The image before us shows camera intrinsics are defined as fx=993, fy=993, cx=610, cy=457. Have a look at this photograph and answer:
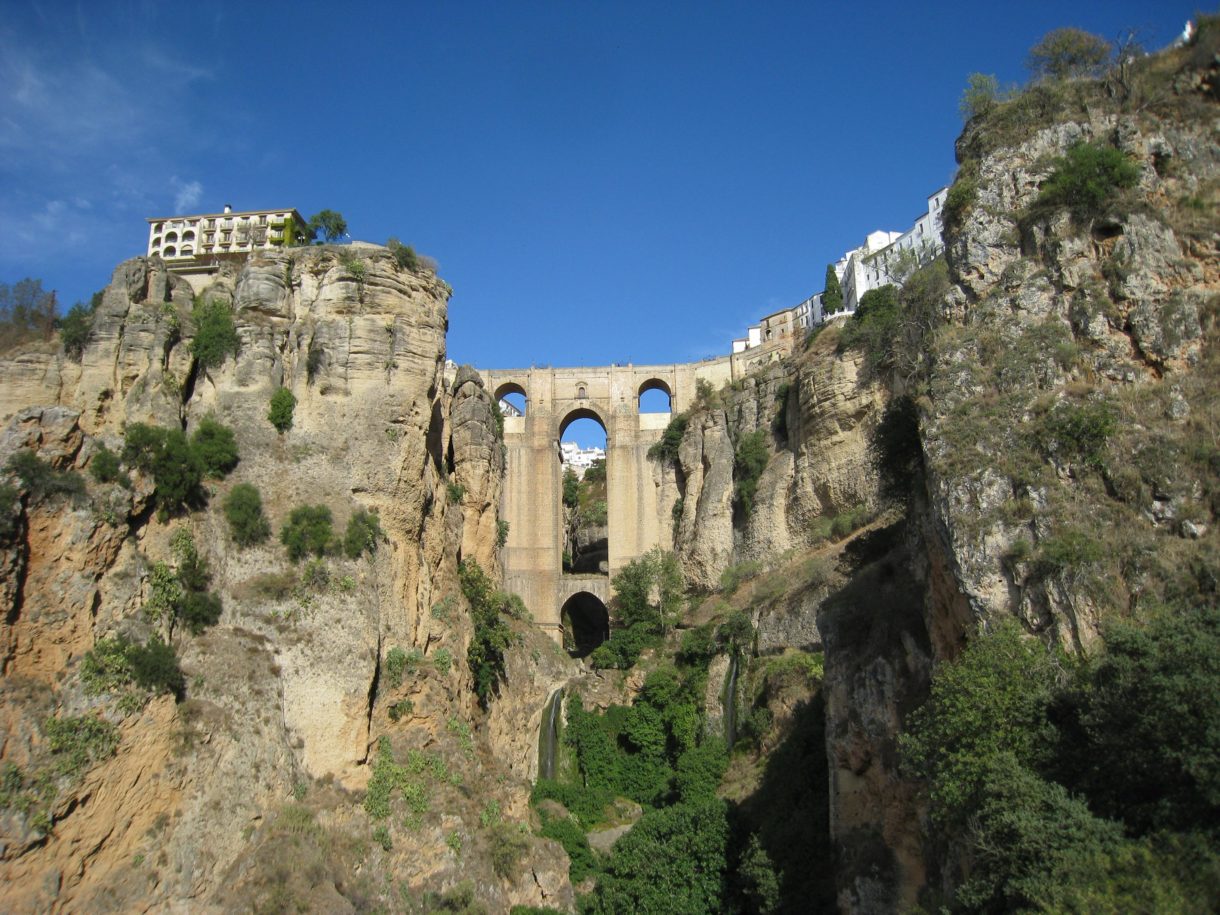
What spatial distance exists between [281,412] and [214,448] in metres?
1.93

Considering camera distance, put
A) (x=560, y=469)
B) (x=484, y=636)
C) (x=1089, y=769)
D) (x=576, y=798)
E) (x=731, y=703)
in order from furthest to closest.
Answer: (x=560, y=469) < (x=731, y=703) < (x=576, y=798) < (x=484, y=636) < (x=1089, y=769)

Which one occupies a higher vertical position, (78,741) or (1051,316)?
(1051,316)

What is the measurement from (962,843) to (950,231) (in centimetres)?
1079

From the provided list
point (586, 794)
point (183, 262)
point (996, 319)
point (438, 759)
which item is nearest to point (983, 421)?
point (996, 319)

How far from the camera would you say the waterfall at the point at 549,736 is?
32688 mm

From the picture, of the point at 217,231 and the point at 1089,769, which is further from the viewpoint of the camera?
the point at 217,231

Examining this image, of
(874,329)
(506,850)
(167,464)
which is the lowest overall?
(506,850)

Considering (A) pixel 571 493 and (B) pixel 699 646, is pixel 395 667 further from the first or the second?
(A) pixel 571 493

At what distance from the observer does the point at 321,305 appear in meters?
26.0

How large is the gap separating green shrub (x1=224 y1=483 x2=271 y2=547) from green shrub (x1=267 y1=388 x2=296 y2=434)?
2.10m

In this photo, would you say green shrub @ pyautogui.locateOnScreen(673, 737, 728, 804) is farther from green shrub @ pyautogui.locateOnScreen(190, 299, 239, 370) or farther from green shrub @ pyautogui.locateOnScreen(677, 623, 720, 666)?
green shrub @ pyautogui.locateOnScreen(190, 299, 239, 370)

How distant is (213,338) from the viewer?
2470 cm

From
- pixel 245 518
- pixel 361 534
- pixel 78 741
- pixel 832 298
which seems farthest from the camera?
pixel 832 298

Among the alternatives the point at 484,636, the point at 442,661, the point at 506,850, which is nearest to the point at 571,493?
the point at 484,636
